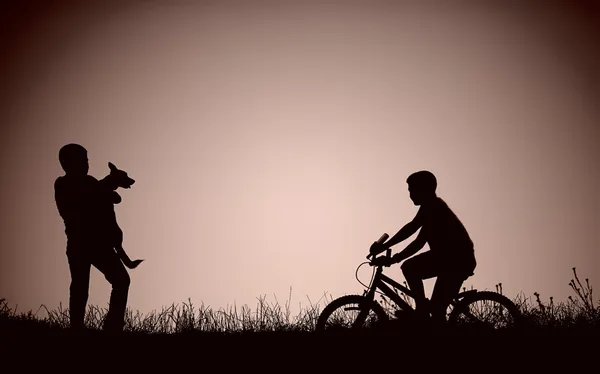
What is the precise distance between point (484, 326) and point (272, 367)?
107 inches

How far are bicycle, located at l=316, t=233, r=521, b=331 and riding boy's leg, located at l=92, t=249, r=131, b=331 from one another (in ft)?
7.32

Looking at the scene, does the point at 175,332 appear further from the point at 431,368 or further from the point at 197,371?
the point at 431,368

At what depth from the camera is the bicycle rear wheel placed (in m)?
7.45

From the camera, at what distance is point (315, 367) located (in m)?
5.86

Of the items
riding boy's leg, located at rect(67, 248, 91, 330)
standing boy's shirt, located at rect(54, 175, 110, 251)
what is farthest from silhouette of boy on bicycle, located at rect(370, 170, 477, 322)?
riding boy's leg, located at rect(67, 248, 91, 330)

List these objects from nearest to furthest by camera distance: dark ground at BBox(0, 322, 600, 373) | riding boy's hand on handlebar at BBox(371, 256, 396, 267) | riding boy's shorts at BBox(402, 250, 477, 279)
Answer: dark ground at BBox(0, 322, 600, 373), riding boy's shorts at BBox(402, 250, 477, 279), riding boy's hand on handlebar at BBox(371, 256, 396, 267)

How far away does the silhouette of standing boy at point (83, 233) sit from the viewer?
23.9 ft

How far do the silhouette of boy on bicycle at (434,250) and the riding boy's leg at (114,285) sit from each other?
2.86 metres

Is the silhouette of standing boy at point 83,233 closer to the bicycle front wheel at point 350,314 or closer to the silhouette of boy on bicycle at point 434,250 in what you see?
the bicycle front wheel at point 350,314

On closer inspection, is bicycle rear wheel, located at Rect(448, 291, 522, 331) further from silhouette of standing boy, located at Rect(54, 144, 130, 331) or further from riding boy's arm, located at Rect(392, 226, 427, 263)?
silhouette of standing boy, located at Rect(54, 144, 130, 331)

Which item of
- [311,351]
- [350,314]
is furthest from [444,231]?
[311,351]

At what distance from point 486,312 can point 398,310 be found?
1037mm

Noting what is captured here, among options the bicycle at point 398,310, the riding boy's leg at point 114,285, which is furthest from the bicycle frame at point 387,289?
the riding boy's leg at point 114,285

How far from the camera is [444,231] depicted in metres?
7.30
